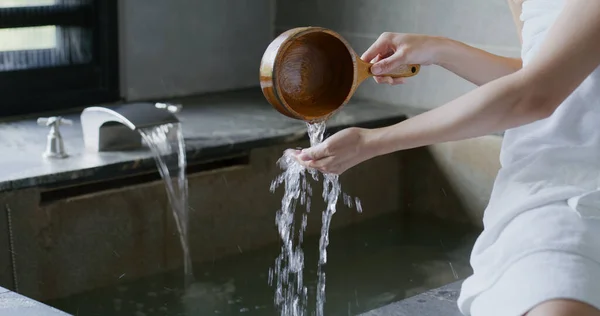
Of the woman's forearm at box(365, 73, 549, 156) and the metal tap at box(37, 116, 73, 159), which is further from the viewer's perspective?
the metal tap at box(37, 116, 73, 159)

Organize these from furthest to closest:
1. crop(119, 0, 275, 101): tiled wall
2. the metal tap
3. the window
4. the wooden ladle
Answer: crop(119, 0, 275, 101): tiled wall, the window, the metal tap, the wooden ladle

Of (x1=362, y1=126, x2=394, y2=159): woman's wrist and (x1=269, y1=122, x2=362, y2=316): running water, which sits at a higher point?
(x1=362, y1=126, x2=394, y2=159): woman's wrist

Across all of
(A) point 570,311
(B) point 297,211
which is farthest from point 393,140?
(B) point 297,211

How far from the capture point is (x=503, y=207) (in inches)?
55.1

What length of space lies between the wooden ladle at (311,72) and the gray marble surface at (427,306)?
0.40 meters

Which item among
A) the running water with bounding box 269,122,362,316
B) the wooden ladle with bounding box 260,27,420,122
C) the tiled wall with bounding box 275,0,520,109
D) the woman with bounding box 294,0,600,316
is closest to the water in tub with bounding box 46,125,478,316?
the running water with bounding box 269,122,362,316

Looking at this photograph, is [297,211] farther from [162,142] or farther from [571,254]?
[571,254]

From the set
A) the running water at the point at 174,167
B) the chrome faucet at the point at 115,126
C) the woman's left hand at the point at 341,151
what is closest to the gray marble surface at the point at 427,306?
the woman's left hand at the point at 341,151

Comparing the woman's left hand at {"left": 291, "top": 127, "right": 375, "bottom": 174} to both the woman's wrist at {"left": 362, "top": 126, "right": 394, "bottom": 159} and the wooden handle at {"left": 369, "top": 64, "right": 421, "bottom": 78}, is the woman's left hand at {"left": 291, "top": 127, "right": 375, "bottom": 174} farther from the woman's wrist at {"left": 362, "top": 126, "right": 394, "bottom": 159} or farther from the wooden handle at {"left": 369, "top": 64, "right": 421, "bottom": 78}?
the wooden handle at {"left": 369, "top": 64, "right": 421, "bottom": 78}

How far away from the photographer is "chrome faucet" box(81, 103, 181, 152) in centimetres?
267

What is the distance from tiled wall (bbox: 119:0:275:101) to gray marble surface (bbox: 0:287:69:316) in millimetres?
1962

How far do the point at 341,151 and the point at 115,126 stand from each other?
1447 mm

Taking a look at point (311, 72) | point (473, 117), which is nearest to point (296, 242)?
point (311, 72)

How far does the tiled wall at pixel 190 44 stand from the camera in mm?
3498
